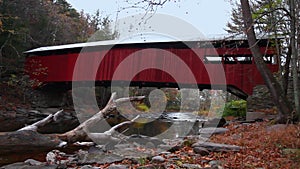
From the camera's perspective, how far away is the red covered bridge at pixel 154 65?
37.4 feet

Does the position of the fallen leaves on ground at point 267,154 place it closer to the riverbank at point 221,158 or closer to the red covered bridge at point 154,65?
the riverbank at point 221,158

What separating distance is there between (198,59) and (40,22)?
10.7 metres

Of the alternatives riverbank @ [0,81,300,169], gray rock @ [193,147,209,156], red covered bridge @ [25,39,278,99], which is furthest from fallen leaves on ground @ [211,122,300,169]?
red covered bridge @ [25,39,278,99]

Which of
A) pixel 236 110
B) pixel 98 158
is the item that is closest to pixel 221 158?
pixel 98 158

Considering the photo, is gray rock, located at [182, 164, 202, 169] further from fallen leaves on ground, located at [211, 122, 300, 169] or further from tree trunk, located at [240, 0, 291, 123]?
tree trunk, located at [240, 0, 291, 123]

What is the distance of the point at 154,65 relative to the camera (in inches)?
508

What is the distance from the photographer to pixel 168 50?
1281 cm

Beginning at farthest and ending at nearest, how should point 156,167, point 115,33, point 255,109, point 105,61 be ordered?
point 115,33, point 105,61, point 255,109, point 156,167

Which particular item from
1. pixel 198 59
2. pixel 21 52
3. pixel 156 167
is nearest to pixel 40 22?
pixel 21 52

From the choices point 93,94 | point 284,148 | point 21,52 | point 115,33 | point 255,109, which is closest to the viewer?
point 284,148

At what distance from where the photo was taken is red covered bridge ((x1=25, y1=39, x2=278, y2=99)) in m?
11.4

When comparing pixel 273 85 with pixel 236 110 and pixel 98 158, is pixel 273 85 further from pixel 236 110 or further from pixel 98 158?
pixel 236 110

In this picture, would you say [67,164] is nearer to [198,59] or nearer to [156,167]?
[156,167]

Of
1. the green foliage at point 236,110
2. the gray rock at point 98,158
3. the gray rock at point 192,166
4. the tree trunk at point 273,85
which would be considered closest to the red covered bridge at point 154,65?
the green foliage at point 236,110
